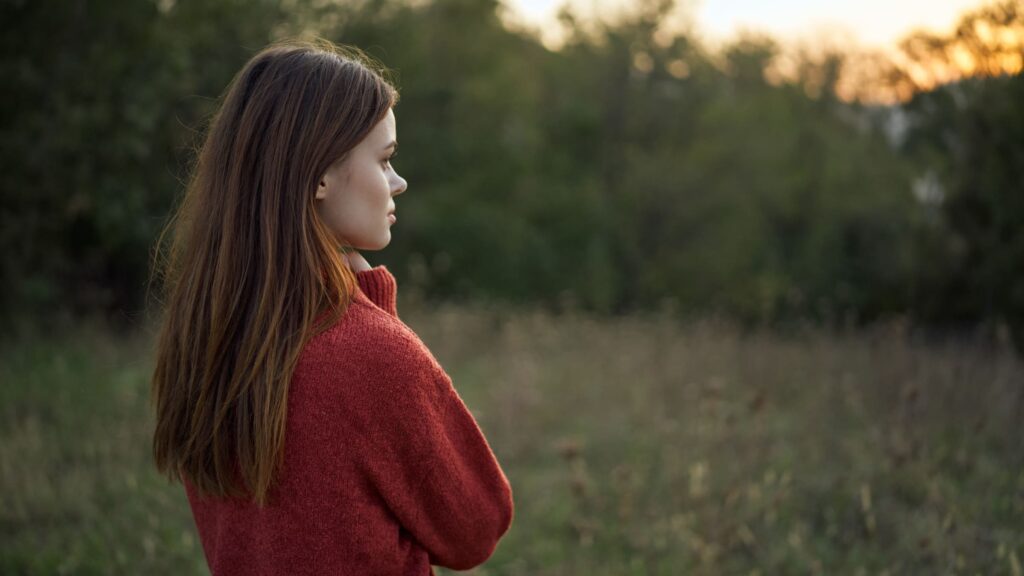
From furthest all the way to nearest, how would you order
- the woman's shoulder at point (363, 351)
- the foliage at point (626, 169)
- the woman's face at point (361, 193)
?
1. the foliage at point (626, 169)
2. the woman's face at point (361, 193)
3. the woman's shoulder at point (363, 351)

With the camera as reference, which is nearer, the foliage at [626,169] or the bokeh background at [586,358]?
the bokeh background at [586,358]

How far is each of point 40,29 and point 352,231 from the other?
7.23 m

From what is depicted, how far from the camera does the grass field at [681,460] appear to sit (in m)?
3.52

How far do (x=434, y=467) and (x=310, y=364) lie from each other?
290mm

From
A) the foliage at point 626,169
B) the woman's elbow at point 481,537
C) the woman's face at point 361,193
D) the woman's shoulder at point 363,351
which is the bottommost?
the foliage at point 626,169

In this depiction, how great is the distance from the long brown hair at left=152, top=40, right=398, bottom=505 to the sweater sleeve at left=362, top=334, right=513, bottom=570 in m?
0.17

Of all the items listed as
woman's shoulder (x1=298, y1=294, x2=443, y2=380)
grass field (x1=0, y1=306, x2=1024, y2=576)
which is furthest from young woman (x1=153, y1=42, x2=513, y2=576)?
grass field (x1=0, y1=306, x2=1024, y2=576)

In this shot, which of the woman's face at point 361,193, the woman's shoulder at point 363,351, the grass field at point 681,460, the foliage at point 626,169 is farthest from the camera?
the foliage at point 626,169

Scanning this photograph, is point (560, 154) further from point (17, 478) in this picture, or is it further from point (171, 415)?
point (171, 415)

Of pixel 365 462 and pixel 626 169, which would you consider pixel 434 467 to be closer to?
pixel 365 462

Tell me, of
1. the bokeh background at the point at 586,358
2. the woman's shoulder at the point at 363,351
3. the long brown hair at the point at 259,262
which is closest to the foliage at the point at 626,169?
the bokeh background at the point at 586,358

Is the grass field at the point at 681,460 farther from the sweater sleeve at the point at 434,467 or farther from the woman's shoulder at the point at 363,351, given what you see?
the woman's shoulder at the point at 363,351

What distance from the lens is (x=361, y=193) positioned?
5.14 ft

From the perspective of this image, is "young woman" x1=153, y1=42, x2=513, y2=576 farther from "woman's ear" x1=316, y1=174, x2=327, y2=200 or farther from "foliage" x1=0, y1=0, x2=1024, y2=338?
"foliage" x1=0, y1=0, x2=1024, y2=338
